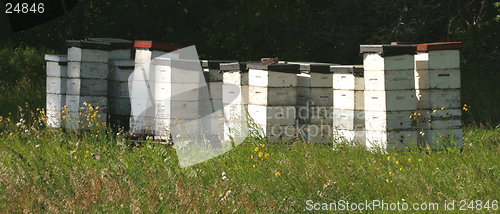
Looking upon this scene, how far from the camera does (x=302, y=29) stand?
1416 centimetres

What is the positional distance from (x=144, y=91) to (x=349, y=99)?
3.30 m

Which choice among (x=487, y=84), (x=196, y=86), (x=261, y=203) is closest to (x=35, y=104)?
(x=196, y=86)

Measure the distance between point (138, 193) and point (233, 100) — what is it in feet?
9.28

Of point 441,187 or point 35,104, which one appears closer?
point 441,187

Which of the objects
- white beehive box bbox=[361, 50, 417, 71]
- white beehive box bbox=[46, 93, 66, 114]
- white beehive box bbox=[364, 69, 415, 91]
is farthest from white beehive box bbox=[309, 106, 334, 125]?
white beehive box bbox=[46, 93, 66, 114]

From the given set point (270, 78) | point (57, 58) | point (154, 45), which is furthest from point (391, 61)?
point (57, 58)

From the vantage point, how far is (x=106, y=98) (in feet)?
24.7

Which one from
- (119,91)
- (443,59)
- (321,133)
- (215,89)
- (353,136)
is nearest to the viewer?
(443,59)

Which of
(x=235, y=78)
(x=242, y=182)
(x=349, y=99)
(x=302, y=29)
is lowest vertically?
(x=242, y=182)

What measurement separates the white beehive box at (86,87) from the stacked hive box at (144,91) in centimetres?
60

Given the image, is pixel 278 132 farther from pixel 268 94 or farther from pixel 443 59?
pixel 443 59

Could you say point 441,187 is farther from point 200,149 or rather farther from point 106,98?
point 106,98

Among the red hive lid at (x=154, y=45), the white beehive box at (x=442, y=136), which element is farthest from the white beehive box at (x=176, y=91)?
the white beehive box at (x=442, y=136)

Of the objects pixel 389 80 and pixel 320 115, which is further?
pixel 320 115
